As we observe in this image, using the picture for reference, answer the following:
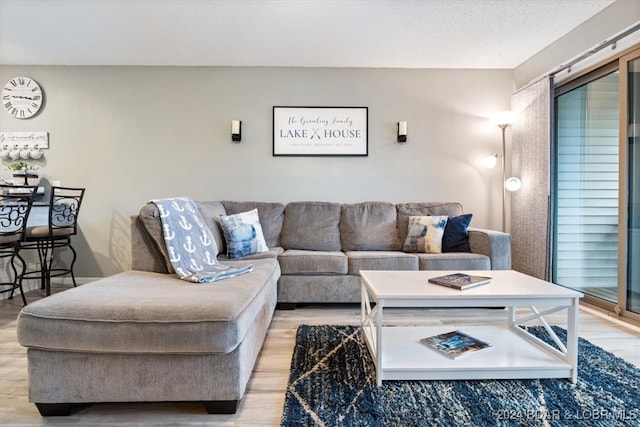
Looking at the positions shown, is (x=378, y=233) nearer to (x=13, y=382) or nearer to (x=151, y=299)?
(x=151, y=299)

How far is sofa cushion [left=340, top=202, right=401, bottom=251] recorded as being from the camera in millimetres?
3102

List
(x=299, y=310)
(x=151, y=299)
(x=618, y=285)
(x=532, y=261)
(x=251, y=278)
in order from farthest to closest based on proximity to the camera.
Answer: (x=532, y=261)
(x=299, y=310)
(x=618, y=285)
(x=251, y=278)
(x=151, y=299)

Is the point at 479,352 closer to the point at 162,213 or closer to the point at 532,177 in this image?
the point at 162,213

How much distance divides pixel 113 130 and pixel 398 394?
367 cm

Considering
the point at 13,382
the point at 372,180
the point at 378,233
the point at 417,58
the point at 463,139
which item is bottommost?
the point at 13,382

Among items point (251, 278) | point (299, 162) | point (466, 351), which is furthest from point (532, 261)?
point (251, 278)

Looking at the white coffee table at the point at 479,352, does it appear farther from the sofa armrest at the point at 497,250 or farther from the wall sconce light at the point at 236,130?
the wall sconce light at the point at 236,130

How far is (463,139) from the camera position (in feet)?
11.6

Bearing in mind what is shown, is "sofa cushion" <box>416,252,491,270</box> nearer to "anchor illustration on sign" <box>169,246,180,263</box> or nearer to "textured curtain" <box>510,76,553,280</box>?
"textured curtain" <box>510,76,553,280</box>

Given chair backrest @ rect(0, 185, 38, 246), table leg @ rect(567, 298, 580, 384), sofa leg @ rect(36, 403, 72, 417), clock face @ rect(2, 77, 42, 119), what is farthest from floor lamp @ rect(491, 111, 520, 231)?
clock face @ rect(2, 77, 42, 119)

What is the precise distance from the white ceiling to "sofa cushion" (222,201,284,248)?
1.48 meters

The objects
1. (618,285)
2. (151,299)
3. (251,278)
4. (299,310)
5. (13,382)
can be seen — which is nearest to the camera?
(151,299)

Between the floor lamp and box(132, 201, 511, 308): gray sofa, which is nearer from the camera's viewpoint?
box(132, 201, 511, 308): gray sofa

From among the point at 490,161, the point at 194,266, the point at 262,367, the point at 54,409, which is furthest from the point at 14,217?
the point at 490,161
